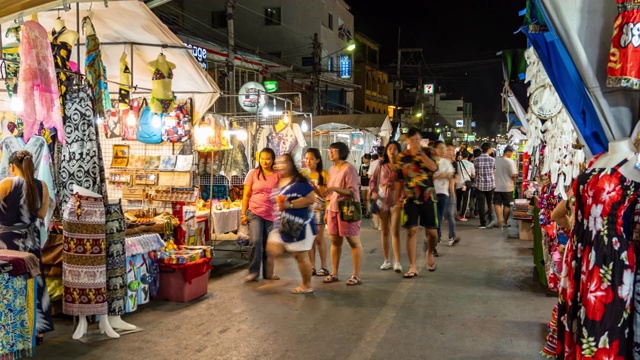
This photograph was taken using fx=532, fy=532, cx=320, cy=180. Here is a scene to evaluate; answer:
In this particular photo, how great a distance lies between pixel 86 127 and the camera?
5.10 m

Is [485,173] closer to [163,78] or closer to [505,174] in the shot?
[505,174]

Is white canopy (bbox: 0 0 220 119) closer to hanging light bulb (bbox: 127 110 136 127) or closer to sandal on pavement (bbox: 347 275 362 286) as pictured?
hanging light bulb (bbox: 127 110 136 127)

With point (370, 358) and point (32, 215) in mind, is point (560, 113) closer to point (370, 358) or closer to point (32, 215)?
point (370, 358)

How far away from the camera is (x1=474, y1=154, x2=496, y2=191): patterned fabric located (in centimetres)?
1252

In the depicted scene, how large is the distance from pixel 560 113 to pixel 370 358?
3183mm

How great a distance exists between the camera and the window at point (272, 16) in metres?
31.4

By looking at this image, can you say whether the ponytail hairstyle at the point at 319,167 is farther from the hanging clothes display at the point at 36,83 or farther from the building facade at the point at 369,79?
the building facade at the point at 369,79

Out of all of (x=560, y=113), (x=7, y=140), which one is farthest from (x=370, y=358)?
(x=7, y=140)

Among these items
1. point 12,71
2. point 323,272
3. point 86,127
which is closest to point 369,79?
point 323,272

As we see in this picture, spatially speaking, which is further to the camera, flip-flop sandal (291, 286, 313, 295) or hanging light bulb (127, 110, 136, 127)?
hanging light bulb (127, 110, 136, 127)

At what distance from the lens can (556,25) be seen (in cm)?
300

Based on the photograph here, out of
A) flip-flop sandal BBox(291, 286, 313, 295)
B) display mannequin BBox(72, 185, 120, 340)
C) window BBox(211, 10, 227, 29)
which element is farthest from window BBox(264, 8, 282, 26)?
display mannequin BBox(72, 185, 120, 340)

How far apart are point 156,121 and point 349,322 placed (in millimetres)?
4853

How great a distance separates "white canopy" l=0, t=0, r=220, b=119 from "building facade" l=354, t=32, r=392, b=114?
3511 cm
